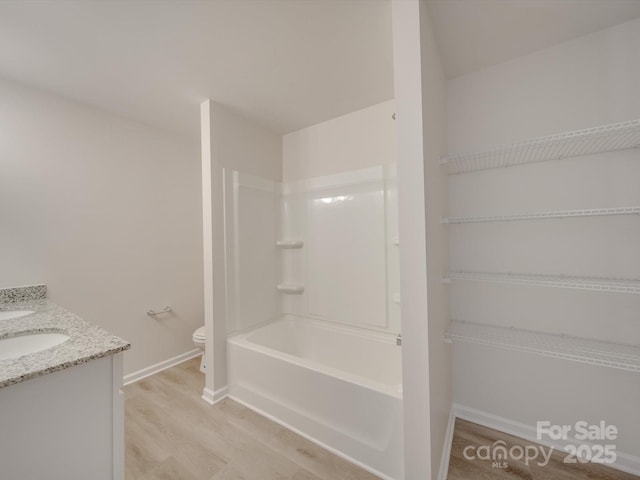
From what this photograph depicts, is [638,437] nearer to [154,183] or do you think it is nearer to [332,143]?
[332,143]

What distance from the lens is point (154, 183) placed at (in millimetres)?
2514

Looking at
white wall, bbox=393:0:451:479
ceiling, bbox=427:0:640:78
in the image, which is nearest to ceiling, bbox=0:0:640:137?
ceiling, bbox=427:0:640:78

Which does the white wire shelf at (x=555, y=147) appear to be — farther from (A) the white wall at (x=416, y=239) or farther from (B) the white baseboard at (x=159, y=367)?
(B) the white baseboard at (x=159, y=367)

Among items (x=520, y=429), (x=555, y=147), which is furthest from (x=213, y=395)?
(x=555, y=147)

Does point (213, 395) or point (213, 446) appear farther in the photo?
point (213, 395)

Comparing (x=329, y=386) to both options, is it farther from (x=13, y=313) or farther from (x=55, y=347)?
(x=13, y=313)

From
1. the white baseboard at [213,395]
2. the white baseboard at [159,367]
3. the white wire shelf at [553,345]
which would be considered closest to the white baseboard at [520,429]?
the white wire shelf at [553,345]

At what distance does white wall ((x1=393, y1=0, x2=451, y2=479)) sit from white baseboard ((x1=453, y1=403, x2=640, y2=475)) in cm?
75

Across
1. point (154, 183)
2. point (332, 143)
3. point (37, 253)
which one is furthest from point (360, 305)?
point (37, 253)

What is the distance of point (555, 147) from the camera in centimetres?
142

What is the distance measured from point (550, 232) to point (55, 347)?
2471 millimetres

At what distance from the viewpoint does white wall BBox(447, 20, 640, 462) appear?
4.48 ft

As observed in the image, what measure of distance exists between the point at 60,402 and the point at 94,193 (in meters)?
1.88

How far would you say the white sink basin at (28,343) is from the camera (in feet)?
3.61
